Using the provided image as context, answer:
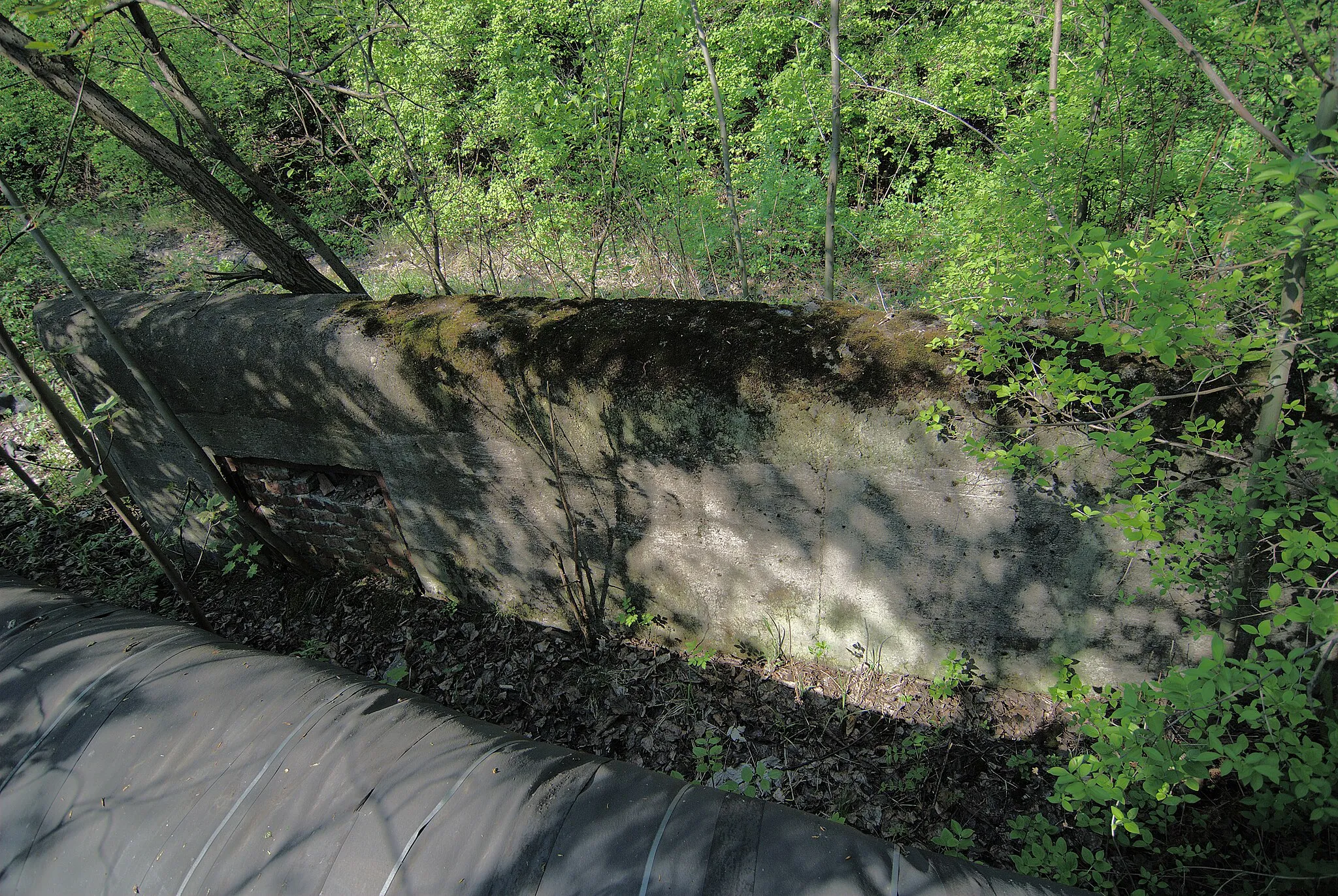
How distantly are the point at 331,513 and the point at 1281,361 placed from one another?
4.76 m

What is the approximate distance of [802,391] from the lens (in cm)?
274

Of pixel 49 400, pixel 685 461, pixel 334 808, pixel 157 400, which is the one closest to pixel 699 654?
pixel 685 461

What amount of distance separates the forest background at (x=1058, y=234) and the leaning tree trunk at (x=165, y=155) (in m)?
0.37

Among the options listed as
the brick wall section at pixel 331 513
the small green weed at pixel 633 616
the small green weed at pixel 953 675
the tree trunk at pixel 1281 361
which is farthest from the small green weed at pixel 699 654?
the tree trunk at pixel 1281 361

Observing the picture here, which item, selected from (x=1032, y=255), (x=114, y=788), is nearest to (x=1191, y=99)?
(x=1032, y=255)

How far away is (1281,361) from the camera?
6.04 feet

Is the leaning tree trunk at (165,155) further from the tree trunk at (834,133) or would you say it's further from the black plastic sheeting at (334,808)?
the tree trunk at (834,133)

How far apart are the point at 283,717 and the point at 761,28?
29.5 ft

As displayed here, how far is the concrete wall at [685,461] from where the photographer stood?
2695 mm

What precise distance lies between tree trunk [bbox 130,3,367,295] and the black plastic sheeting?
3039 millimetres

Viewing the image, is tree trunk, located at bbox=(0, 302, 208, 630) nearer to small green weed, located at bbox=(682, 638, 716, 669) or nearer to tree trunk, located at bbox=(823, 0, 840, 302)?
small green weed, located at bbox=(682, 638, 716, 669)

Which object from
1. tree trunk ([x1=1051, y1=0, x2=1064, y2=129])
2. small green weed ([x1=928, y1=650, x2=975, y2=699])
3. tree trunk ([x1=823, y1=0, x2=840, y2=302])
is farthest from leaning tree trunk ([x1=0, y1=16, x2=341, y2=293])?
tree trunk ([x1=1051, y1=0, x2=1064, y2=129])

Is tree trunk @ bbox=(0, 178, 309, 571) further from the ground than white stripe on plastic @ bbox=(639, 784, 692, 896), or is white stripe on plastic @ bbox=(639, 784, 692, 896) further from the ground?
tree trunk @ bbox=(0, 178, 309, 571)

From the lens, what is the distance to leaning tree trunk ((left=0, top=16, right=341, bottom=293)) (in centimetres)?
356
